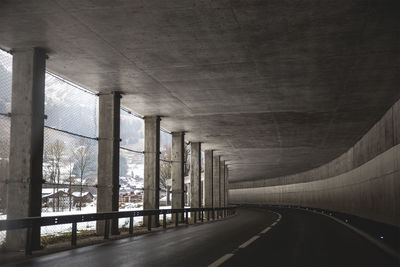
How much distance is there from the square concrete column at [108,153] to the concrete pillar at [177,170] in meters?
11.2

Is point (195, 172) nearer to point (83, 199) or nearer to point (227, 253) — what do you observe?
point (83, 199)

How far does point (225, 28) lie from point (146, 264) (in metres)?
5.63

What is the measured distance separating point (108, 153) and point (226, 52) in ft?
25.1

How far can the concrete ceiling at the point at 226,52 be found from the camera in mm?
10719

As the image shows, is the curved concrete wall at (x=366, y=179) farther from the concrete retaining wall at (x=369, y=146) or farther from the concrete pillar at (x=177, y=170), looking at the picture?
the concrete pillar at (x=177, y=170)

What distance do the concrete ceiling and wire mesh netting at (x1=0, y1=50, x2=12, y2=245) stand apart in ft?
2.15

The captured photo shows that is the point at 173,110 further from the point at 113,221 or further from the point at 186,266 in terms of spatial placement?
the point at 186,266

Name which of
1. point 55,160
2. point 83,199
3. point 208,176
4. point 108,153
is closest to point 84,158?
point 108,153

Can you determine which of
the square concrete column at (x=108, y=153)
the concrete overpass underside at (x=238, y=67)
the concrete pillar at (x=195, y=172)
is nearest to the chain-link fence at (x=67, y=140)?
the square concrete column at (x=108, y=153)

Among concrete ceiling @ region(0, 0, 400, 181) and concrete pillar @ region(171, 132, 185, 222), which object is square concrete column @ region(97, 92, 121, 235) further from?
Answer: concrete pillar @ region(171, 132, 185, 222)

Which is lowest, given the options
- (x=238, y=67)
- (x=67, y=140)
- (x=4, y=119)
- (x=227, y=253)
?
(x=227, y=253)

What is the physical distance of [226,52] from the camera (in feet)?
45.3

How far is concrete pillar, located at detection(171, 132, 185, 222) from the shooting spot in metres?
30.6

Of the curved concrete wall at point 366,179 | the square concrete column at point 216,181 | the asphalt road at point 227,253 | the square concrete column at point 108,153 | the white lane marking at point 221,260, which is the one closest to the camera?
the white lane marking at point 221,260
